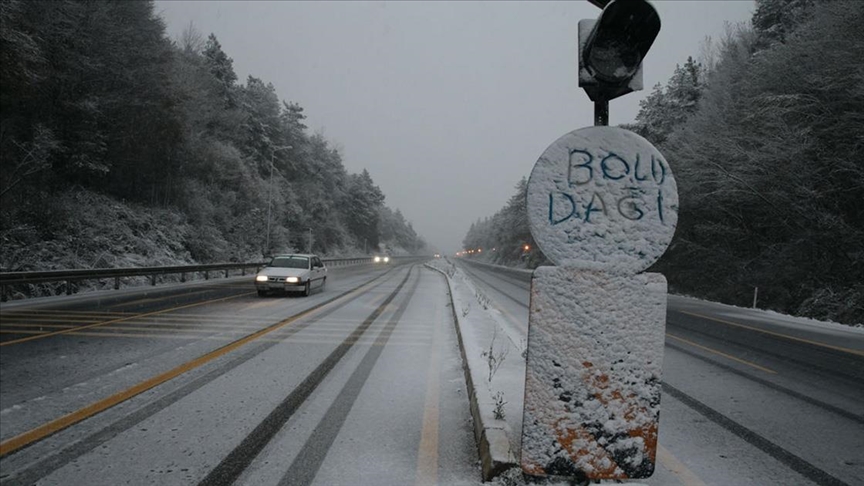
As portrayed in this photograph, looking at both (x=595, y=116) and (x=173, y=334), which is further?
(x=173, y=334)

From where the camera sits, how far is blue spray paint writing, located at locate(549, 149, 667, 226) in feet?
6.96

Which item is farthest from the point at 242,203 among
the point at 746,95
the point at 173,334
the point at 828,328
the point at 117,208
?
the point at 828,328

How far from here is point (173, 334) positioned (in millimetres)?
7910

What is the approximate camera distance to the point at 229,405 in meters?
4.36

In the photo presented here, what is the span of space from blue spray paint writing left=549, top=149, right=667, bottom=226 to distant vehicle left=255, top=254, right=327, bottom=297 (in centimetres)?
1409

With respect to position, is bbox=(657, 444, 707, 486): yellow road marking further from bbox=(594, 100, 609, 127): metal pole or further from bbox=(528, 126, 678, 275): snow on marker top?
bbox=(594, 100, 609, 127): metal pole

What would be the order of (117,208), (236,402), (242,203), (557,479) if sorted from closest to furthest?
(557,479) < (236,402) < (117,208) < (242,203)

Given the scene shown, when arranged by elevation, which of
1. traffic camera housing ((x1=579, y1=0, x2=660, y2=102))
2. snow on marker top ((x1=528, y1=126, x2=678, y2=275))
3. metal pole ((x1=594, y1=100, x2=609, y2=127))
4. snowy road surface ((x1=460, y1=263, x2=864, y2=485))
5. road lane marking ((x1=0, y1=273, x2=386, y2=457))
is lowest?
road lane marking ((x1=0, y1=273, x2=386, y2=457))

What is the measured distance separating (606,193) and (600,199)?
1.7 inches

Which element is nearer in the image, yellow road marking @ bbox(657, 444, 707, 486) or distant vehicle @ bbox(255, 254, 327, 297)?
yellow road marking @ bbox(657, 444, 707, 486)

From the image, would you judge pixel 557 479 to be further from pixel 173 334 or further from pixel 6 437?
pixel 173 334

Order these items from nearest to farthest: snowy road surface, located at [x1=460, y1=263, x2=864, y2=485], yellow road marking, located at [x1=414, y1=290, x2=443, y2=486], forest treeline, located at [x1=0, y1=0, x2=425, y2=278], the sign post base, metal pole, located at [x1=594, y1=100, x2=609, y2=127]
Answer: the sign post base, metal pole, located at [x1=594, y1=100, x2=609, y2=127], yellow road marking, located at [x1=414, y1=290, x2=443, y2=486], snowy road surface, located at [x1=460, y1=263, x2=864, y2=485], forest treeline, located at [x1=0, y1=0, x2=425, y2=278]

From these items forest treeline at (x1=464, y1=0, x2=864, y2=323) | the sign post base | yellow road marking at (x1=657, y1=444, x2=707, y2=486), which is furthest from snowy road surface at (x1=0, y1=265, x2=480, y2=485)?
forest treeline at (x1=464, y1=0, x2=864, y2=323)

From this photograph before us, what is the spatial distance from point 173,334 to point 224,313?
2.93 m
